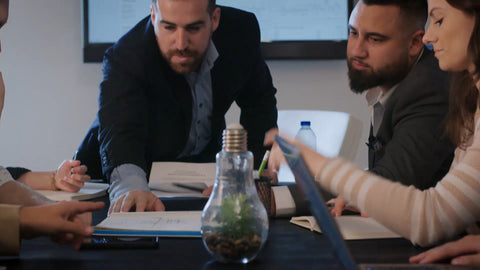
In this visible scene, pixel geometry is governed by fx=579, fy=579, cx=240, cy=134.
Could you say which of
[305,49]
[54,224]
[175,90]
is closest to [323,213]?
[54,224]

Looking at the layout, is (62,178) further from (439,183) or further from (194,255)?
(439,183)

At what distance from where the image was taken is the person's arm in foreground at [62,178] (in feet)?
6.02

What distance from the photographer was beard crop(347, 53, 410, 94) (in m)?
1.86

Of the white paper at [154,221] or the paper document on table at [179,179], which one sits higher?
the white paper at [154,221]

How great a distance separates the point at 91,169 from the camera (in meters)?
2.32

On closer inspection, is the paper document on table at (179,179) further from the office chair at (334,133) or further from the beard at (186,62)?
the office chair at (334,133)

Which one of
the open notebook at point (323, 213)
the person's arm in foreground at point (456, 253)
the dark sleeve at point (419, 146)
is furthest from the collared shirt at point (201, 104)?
the open notebook at point (323, 213)

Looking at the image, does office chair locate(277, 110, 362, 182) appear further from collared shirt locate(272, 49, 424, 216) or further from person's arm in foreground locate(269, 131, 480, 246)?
person's arm in foreground locate(269, 131, 480, 246)

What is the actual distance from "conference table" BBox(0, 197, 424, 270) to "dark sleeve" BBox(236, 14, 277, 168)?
54.3 inches

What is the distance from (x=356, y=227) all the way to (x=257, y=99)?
139 centimetres

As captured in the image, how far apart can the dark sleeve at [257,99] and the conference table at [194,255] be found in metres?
1.38

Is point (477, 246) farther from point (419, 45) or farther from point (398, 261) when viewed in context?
point (419, 45)

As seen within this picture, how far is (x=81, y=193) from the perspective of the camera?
1795 mm

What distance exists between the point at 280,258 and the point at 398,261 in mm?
196
